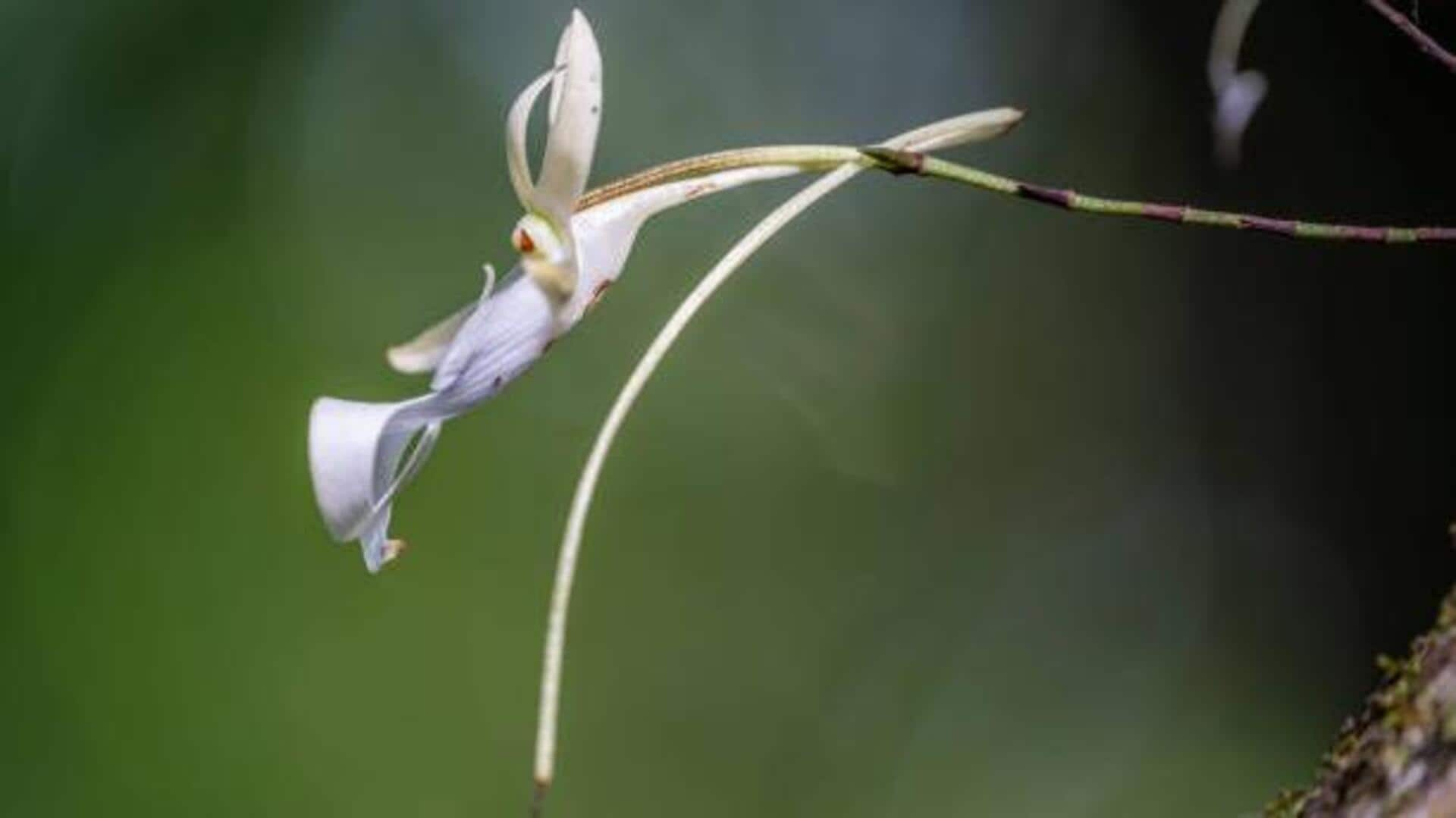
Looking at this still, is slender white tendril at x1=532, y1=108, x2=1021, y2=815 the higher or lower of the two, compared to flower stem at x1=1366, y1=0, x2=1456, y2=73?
lower

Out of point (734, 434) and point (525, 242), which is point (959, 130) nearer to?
point (525, 242)

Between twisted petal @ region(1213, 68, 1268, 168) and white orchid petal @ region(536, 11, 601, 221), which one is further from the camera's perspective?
twisted petal @ region(1213, 68, 1268, 168)

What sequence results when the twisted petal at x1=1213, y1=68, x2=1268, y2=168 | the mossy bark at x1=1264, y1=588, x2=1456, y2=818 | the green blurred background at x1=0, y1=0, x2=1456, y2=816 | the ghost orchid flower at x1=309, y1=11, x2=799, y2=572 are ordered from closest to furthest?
the mossy bark at x1=1264, y1=588, x2=1456, y2=818 → the ghost orchid flower at x1=309, y1=11, x2=799, y2=572 → the twisted petal at x1=1213, y1=68, x2=1268, y2=168 → the green blurred background at x1=0, y1=0, x2=1456, y2=816

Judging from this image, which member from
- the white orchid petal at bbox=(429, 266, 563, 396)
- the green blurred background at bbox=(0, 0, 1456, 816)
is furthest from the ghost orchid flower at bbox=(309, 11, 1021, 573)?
the green blurred background at bbox=(0, 0, 1456, 816)

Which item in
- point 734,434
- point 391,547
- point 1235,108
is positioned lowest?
point 734,434

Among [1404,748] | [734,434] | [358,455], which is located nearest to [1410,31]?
[1404,748]

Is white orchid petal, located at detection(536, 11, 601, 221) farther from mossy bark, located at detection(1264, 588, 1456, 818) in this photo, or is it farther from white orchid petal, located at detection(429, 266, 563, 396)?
mossy bark, located at detection(1264, 588, 1456, 818)

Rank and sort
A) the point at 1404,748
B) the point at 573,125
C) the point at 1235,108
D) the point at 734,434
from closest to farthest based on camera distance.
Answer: the point at 1404,748, the point at 573,125, the point at 1235,108, the point at 734,434

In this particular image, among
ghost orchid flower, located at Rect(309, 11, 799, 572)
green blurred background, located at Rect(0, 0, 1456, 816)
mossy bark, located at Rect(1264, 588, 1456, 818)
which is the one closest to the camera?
mossy bark, located at Rect(1264, 588, 1456, 818)
